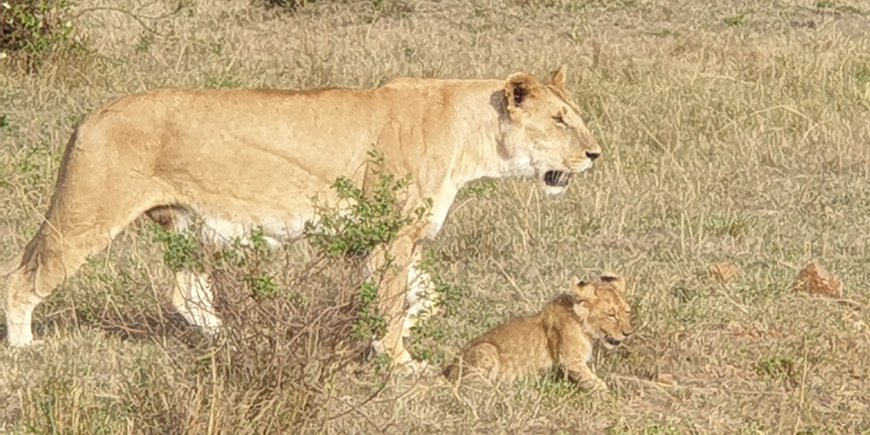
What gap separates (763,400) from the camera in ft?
24.5

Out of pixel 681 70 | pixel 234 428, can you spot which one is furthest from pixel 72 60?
pixel 234 428

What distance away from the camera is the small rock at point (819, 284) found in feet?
28.4

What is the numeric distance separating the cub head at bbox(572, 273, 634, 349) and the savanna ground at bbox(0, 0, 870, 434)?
0.47 feet

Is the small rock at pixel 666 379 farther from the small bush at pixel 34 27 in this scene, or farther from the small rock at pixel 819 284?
the small bush at pixel 34 27

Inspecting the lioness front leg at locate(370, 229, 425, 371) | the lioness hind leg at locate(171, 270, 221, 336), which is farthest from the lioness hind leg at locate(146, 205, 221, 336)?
the lioness front leg at locate(370, 229, 425, 371)

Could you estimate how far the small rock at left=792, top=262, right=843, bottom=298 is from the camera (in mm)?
8664

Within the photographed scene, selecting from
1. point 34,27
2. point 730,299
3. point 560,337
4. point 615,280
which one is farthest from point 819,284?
point 34,27

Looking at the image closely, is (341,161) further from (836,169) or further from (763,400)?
(836,169)

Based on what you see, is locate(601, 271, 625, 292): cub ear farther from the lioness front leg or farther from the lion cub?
the lioness front leg

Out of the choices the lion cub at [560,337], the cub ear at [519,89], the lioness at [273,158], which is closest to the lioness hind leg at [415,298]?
the lioness at [273,158]

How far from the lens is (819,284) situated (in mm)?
8672

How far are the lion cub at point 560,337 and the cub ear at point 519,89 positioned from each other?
3.04 ft

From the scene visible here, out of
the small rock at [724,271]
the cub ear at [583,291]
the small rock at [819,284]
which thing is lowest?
the small rock at [724,271]

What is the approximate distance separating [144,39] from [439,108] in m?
6.26
